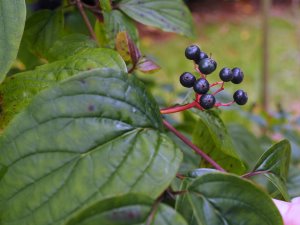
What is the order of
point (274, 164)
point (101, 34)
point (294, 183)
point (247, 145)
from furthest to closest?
point (247, 145)
point (294, 183)
point (101, 34)
point (274, 164)

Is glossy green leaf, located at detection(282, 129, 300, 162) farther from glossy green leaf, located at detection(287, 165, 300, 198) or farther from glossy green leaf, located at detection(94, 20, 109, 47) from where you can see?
glossy green leaf, located at detection(94, 20, 109, 47)

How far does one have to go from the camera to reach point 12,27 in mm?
669

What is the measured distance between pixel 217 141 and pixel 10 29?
366mm

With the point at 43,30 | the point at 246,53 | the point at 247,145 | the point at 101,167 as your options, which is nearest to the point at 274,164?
the point at 101,167

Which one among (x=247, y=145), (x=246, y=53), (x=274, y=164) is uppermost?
(x=274, y=164)

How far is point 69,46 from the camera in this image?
0.90m

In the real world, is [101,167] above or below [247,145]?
above

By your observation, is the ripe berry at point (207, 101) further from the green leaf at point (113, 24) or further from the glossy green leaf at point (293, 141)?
the glossy green leaf at point (293, 141)

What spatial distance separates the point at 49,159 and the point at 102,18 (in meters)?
0.50

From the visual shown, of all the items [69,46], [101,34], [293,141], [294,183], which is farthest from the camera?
[293,141]

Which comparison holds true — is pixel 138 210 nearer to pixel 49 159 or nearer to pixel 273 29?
pixel 49 159

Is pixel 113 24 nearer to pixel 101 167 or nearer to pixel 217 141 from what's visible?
pixel 217 141

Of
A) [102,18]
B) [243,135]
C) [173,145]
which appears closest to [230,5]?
[243,135]

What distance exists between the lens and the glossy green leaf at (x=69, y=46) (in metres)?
0.89
